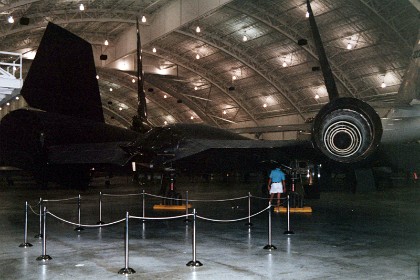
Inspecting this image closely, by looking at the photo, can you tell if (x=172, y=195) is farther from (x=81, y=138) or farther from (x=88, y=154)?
(x=88, y=154)

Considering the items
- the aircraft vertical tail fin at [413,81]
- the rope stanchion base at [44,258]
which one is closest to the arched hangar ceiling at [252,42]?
the aircraft vertical tail fin at [413,81]

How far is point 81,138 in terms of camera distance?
13695mm

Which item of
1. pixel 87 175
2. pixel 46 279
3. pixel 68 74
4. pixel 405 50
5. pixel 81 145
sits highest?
pixel 405 50

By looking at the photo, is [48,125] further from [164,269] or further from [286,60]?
[286,60]

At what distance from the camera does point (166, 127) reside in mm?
12523

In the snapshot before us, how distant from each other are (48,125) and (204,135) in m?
4.48

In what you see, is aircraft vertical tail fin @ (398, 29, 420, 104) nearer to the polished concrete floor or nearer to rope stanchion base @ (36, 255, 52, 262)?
the polished concrete floor

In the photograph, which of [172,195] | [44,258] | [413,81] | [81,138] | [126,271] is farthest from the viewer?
[172,195]

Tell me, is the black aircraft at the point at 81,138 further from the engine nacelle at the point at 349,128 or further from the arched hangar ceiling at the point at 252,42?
the arched hangar ceiling at the point at 252,42

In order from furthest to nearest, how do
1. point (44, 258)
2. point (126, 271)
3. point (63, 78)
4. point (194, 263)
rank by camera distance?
point (63, 78)
point (44, 258)
point (194, 263)
point (126, 271)

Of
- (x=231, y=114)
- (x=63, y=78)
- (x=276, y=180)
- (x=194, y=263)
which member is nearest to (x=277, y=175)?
(x=276, y=180)

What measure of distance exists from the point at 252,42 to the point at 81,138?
76.7 feet

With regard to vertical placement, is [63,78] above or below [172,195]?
above

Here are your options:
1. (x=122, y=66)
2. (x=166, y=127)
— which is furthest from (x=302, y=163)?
(x=122, y=66)
